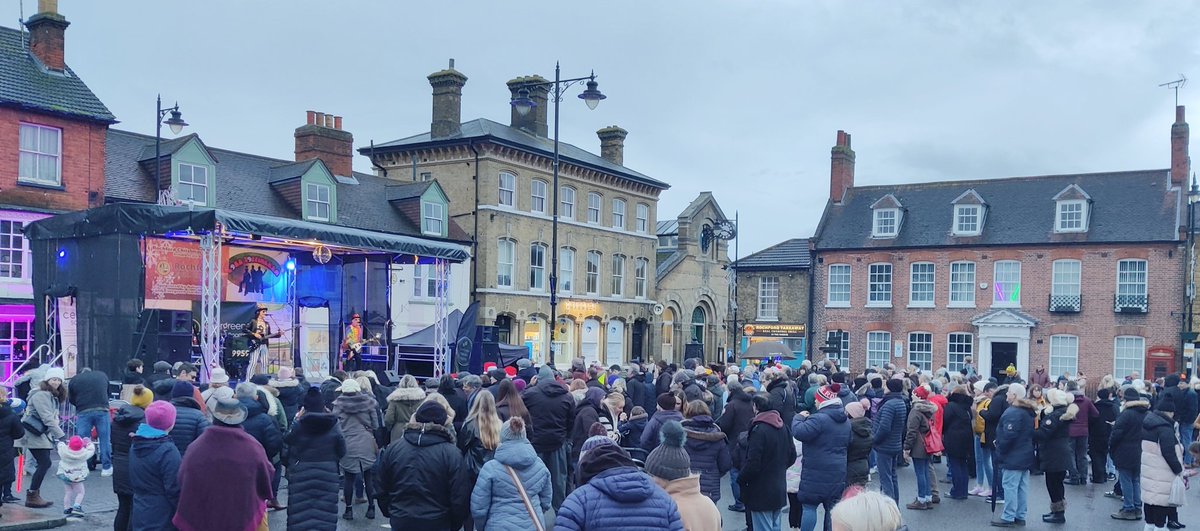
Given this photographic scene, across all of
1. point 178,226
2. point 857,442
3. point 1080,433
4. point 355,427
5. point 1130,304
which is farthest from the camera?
point 1130,304

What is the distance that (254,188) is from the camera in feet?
95.8

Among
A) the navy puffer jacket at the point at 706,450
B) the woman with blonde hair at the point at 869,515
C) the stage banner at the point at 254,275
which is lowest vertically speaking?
the navy puffer jacket at the point at 706,450

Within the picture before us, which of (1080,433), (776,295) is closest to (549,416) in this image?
(1080,433)

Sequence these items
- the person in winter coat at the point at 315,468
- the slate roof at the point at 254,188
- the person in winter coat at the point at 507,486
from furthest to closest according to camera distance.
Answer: the slate roof at the point at 254,188 → the person in winter coat at the point at 315,468 → the person in winter coat at the point at 507,486

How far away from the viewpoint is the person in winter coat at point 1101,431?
14781 mm

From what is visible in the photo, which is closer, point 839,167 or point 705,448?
point 705,448

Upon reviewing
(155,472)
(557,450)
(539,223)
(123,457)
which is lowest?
(557,450)

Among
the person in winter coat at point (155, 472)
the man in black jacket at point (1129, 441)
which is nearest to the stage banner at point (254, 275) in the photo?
the person in winter coat at point (155, 472)

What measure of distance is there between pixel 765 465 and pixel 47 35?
2350 centimetres

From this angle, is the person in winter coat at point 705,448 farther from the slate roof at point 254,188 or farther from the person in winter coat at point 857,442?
the slate roof at point 254,188

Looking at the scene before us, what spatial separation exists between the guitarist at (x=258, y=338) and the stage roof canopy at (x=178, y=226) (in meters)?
4.24

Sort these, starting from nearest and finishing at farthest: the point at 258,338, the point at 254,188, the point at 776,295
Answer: the point at 258,338 < the point at 254,188 < the point at 776,295

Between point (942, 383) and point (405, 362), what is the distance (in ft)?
48.1

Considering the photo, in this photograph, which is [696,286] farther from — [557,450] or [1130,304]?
[557,450]
